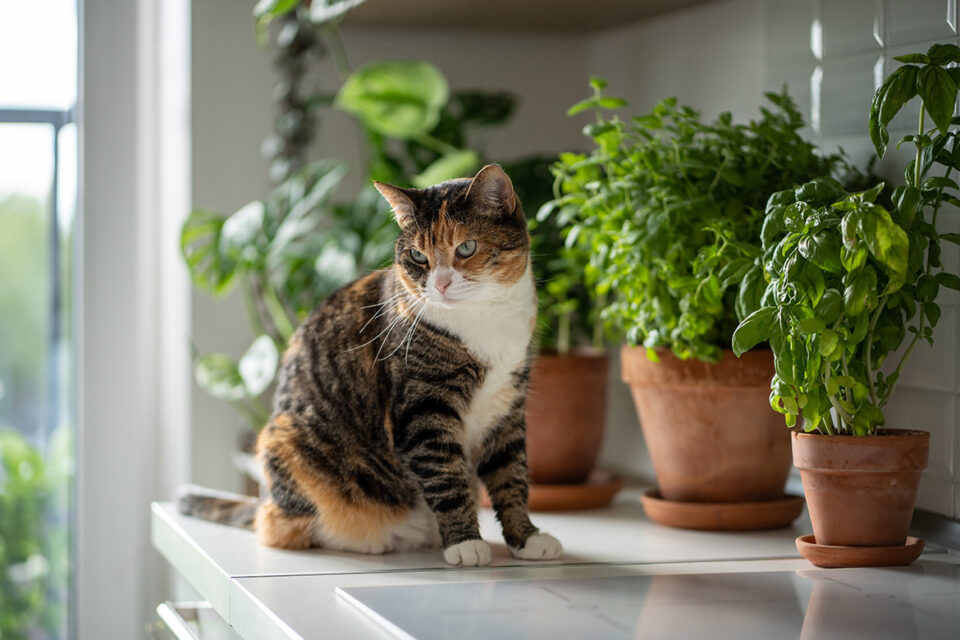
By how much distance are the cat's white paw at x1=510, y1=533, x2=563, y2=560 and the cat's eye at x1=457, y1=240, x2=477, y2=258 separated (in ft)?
1.16

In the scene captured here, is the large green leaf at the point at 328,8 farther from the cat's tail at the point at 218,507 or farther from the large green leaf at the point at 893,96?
the large green leaf at the point at 893,96

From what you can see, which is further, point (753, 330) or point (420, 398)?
point (420, 398)

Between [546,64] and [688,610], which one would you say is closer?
[688,610]

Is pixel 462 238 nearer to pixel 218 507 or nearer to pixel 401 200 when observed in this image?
pixel 401 200

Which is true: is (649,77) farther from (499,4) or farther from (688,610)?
(688,610)

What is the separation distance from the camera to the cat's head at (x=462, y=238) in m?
1.23


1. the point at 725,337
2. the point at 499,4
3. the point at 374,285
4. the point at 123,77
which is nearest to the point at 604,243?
the point at 725,337

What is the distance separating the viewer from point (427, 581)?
1.16 m

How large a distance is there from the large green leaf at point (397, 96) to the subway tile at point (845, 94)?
0.70 m

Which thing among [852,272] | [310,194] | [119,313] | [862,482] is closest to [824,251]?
[852,272]

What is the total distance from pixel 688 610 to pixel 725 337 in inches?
18.6

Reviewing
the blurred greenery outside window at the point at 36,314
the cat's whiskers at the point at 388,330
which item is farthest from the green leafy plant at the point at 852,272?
the blurred greenery outside window at the point at 36,314

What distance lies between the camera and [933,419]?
4.25 feet

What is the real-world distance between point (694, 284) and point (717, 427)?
23 centimetres
